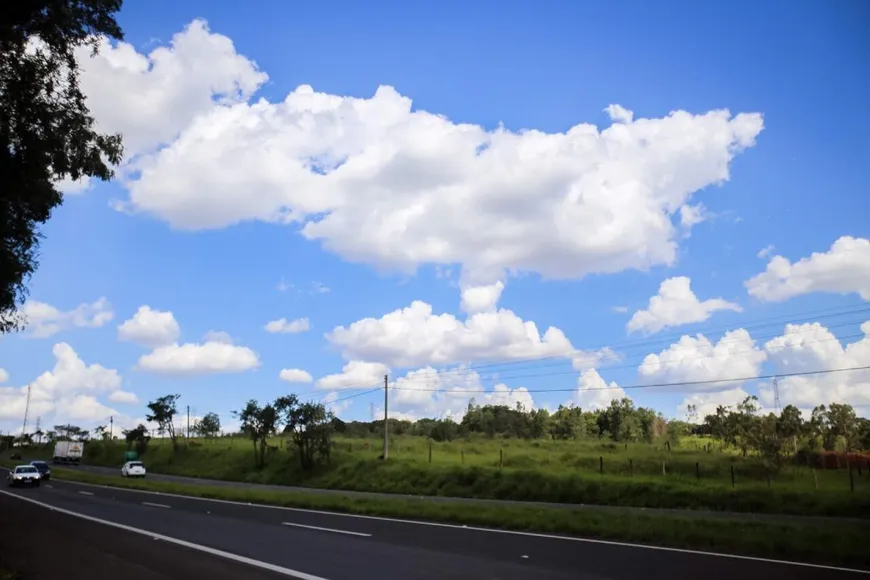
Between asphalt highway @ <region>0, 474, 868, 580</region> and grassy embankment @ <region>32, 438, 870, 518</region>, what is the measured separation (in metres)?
14.3

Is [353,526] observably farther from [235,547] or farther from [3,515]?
[3,515]

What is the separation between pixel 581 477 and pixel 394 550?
2215 cm

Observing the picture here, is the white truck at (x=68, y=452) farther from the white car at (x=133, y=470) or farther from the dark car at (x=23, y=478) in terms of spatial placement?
the dark car at (x=23, y=478)

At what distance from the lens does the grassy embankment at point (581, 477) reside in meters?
26.9

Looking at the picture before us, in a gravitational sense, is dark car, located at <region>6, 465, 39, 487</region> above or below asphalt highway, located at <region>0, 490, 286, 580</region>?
below

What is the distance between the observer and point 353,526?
60.3 feet

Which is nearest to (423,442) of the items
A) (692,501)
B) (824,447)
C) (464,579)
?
(824,447)

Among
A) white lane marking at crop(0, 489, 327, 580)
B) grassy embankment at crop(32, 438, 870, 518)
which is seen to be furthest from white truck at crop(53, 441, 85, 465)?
white lane marking at crop(0, 489, 327, 580)

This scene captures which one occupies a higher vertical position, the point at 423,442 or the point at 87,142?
the point at 87,142

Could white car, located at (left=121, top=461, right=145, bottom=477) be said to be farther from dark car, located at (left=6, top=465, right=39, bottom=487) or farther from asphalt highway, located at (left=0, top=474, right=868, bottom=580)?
asphalt highway, located at (left=0, top=474, right=868, bottom=580)

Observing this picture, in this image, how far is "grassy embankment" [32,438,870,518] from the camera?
88.1ft

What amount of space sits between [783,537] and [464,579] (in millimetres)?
7794

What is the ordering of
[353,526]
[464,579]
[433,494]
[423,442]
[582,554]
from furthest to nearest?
[423,442]
[433,494]
[353,526]
[582,554]
[464,579]

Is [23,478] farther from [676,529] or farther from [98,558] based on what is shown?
[676,529]
